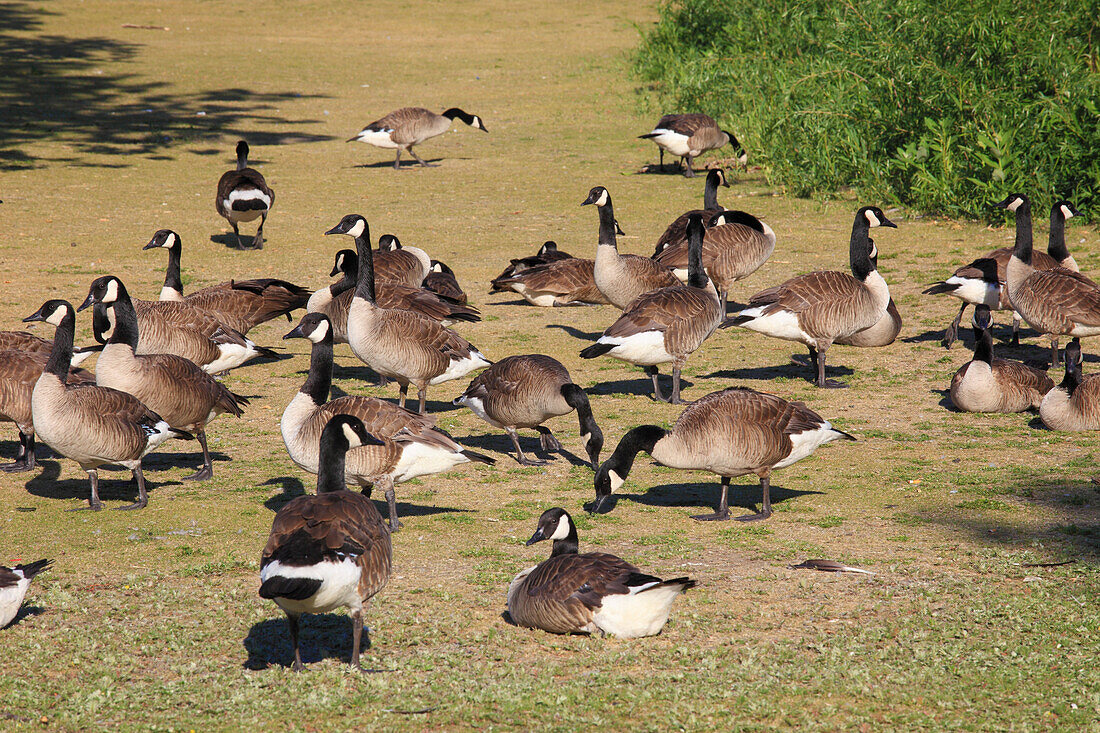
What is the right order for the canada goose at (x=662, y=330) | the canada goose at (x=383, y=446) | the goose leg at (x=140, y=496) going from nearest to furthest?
the canada goose at (x=383, y=446) → the goose leg at (x=140, y=496) → the canada goose at (x=662, y=330)

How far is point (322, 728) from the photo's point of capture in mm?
4934

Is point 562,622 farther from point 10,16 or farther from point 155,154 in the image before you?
point 10,16

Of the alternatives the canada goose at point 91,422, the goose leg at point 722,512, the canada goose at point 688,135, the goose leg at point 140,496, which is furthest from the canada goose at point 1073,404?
the canada goose at point 688,135

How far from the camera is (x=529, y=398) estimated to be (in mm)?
9062

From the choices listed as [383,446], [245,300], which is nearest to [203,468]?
[383,446]

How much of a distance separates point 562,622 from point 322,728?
1525mm

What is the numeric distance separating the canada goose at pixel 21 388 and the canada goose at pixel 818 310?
6.66 metres

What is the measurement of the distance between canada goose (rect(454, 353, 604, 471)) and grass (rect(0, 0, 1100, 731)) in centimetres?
44

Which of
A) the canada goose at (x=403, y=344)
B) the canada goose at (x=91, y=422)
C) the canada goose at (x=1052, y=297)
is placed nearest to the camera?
the canada goose at (x=91, y=422)

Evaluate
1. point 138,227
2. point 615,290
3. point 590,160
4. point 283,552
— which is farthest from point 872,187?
point 283,552

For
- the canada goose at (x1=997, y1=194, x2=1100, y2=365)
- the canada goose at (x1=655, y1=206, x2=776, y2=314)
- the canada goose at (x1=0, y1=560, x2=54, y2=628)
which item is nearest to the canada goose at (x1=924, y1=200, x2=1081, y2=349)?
the canada goose at (x1=997, y1=194, x2=1100, y2=365)

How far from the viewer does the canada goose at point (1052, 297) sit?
10.7 m

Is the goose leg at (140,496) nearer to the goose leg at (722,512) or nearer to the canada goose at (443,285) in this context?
the goose leg at (722,512)

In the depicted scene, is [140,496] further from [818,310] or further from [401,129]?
[401,129]
